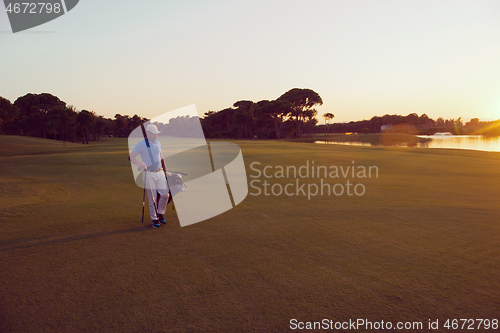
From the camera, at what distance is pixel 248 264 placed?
5168mm

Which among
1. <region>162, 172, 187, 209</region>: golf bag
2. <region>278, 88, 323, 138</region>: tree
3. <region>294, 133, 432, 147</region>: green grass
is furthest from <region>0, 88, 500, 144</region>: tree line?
<region>162, 172, 187, 209</region>: golf bag

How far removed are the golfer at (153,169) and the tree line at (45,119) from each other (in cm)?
5171

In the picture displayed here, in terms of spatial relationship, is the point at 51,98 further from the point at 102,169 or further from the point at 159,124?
the point at 159,124

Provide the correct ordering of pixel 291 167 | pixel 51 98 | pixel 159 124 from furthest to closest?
pixel 51 98, pixel 291 167, pixel 159 124

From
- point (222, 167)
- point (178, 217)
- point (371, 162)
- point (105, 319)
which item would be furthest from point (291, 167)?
point (105, 319)

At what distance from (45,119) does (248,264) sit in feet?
271

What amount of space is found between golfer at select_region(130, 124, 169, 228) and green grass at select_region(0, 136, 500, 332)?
667 millimetres

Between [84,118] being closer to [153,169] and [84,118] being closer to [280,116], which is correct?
[280,116]

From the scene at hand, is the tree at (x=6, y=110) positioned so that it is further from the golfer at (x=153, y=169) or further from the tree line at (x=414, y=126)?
the tree line at (x=414, y=126)

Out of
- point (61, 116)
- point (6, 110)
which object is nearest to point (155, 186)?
point (6, 110)

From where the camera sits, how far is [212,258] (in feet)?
17.9

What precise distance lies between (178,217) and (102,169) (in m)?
10.5

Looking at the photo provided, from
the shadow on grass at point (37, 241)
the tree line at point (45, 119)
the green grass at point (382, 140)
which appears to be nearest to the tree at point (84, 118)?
the tree line at point (45, 119)

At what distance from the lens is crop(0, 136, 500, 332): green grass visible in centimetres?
377
